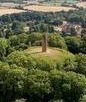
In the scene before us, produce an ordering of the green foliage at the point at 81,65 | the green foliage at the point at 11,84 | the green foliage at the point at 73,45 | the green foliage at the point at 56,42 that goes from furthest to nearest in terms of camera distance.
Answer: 1. the green foliage at the point at 73,45
2. the green foliage at the point at 56,42
3. the green foliage at the point at 81,65
4. the green foliage at the point at 11,84

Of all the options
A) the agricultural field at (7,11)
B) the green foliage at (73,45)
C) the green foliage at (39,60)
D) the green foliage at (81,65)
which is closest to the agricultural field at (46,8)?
the agricultural field at (7,11)

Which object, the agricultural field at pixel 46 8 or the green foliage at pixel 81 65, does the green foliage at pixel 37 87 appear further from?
the agricultural field at pixel 46 8

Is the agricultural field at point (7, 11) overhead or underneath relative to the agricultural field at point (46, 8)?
overhead

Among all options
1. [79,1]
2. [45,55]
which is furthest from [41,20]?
[45,55]

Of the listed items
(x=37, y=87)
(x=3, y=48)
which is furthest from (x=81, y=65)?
(x=3, y=48)

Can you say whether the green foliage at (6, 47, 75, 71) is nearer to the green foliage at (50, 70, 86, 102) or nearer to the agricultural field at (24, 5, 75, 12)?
the green foliage at (50, 70, 86, 102)

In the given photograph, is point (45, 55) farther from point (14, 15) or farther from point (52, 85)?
point (14, 15)

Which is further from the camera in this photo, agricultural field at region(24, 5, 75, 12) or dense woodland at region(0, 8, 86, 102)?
agricultural field at region(24, 5, 75, 12)

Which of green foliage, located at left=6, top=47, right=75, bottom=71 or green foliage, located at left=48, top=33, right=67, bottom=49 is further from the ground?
green foliage, located at left=6, top=47, right=75, bottom=71

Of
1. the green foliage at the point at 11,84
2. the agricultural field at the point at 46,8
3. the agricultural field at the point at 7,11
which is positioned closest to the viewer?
the green foliage at the point at 11,84

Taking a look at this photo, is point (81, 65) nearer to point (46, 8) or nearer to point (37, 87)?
point (37, 87)

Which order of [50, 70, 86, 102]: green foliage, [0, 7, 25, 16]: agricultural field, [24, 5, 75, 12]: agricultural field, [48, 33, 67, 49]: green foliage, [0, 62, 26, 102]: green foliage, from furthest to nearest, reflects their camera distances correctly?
[24, 5, 75, 12]: agricultural field, [0, 7, 25, 16]: agricultural field, [48, 33, 67, 49]: green foliage, [0, 62, 26, 102]: green foliage, [50, 70, 86, 102]: green foliage

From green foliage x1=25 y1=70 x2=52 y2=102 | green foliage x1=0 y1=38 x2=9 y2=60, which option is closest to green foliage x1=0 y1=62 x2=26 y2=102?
green foliage x1=25 y1=70 x2=52 y2=102
